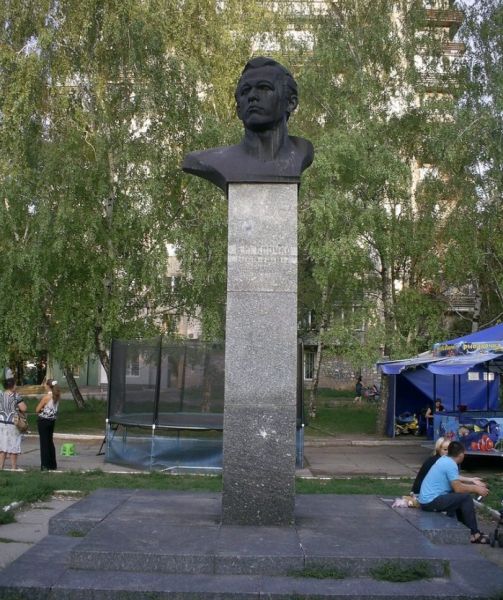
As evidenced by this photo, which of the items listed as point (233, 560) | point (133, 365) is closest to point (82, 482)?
point (133, 365)

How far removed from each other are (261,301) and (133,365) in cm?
949

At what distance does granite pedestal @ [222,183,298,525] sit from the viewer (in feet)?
24.2

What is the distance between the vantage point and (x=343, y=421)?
2775 centimetres

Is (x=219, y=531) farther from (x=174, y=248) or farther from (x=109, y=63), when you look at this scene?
(x=109, y=63)

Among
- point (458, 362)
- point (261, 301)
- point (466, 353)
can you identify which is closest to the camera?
point (261, 301)

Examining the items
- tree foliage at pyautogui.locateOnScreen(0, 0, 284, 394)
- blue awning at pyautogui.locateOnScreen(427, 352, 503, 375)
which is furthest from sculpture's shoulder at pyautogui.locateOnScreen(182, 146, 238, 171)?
tree foliage at pyautogui.locateOnScreen(0, 0, 284, 394)

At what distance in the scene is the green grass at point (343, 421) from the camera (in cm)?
2455

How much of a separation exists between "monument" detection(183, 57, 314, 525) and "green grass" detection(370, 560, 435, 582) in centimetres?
141

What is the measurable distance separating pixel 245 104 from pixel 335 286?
62.8 feet

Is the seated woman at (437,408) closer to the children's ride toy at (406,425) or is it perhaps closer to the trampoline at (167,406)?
the children's ride toy at (406,425)

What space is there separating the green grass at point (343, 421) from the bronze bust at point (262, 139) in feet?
53.8

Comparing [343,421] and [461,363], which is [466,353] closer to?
[461,363]

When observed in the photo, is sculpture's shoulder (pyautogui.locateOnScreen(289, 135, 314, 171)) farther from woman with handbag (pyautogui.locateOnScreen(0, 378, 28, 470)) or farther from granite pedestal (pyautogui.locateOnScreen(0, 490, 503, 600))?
woman with handbag (pyautogui.locateOnScreen(0, 378, 28, 470))

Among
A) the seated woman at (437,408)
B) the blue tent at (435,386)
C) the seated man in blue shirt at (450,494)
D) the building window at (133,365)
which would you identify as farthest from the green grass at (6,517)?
the seated woman at (437,408)
